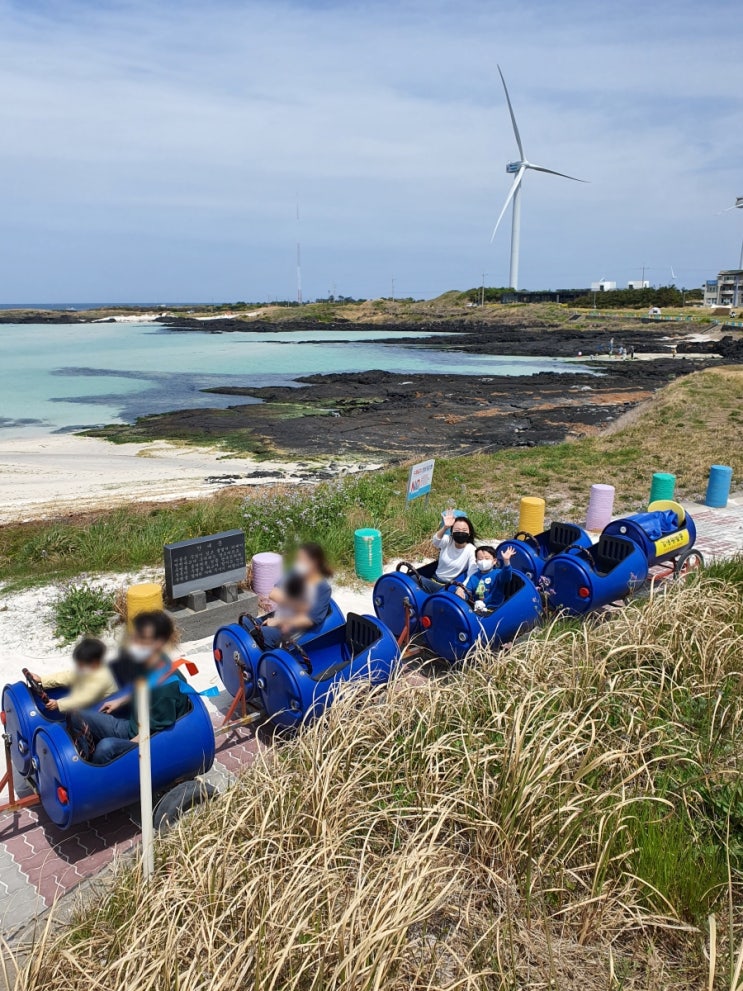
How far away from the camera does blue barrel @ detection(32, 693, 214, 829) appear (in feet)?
14.3

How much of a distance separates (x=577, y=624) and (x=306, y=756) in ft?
11.0

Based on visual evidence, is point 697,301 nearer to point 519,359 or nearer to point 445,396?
point 519,359

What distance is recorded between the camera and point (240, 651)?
598 cm

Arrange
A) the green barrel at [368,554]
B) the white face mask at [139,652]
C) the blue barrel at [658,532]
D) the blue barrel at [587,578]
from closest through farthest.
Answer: the white face mask at [139,652] < the blue barrel at [587,578] < the blue barrel at [658,532] < the green barrel at [368,554]

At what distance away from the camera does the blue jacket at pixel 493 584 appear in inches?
271

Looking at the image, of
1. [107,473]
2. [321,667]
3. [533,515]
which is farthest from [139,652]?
[107,473]

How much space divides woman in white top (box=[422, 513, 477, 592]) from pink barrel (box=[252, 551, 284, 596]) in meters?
2.09

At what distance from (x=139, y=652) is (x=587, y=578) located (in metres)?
5.47

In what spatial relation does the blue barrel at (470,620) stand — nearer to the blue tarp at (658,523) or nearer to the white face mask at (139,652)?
the blue tarp at (658,523)

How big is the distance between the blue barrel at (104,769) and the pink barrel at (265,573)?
3.46 metres

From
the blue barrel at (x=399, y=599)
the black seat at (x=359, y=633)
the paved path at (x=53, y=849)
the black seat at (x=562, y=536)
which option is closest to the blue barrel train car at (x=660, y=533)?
the black seat at (x=562, y=536)

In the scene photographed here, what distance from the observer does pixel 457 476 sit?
16094 mm

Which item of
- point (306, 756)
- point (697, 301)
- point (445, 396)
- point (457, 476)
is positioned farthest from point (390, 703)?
point (697, 301)

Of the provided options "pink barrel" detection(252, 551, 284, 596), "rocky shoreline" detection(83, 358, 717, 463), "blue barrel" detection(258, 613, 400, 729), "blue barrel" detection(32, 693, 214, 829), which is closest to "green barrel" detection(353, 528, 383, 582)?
"pink barrel" detection(252, 551, 284, 596)
